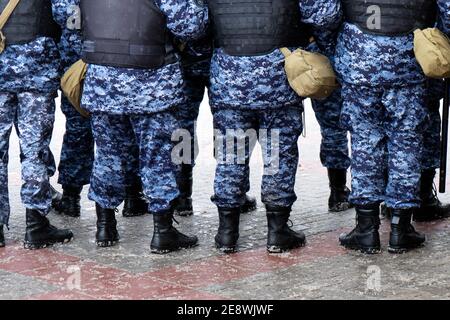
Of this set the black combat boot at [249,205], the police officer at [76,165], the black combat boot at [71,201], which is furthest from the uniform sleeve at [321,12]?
the black combat boot at [71,201]

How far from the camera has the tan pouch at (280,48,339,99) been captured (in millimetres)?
6254

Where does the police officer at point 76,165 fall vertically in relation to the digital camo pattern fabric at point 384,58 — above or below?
below

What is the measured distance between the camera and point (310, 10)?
20.7 feet

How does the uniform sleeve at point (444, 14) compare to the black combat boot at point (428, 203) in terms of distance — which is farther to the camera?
the black combat boot at point (428, 203)

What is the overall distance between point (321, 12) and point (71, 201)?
8.78ft

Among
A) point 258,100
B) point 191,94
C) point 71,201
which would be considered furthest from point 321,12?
point 71,201

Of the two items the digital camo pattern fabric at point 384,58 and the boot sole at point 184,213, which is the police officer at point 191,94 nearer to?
the boot sole at point 184,213

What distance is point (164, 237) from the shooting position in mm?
6664

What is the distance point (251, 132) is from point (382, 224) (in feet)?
4.66

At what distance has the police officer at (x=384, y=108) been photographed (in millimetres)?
6266

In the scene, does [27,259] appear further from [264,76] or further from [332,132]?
[332,132]

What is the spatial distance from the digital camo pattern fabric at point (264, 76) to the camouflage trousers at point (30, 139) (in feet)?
4.26

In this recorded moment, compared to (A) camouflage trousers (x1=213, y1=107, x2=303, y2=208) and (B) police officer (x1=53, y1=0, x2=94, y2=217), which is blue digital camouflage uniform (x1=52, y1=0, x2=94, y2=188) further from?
(A) camouflage trousers (x1=213, y1=107, x2=303, y2=208)
